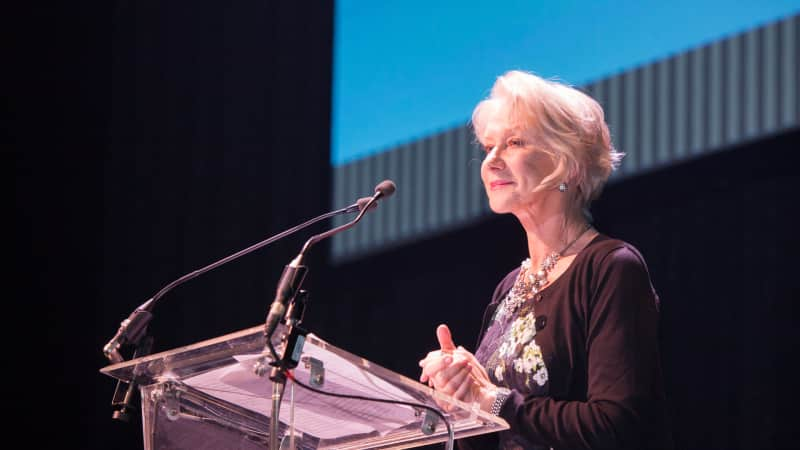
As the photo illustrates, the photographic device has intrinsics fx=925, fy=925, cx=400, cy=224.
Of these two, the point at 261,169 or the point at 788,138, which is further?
the point at 261,169

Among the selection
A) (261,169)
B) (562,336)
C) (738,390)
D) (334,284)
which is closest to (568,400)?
(562,336)

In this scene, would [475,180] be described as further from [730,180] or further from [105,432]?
[105,432]

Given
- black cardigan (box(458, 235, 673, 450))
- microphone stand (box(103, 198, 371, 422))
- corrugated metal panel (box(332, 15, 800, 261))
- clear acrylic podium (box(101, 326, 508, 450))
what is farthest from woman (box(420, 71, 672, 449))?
corrugated metal panel (box(332, 15, 800, 261))

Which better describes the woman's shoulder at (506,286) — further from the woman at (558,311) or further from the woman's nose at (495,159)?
the woman's nose at (495,159)

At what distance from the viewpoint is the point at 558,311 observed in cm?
177

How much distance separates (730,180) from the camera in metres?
3.84

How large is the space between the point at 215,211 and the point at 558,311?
238cm

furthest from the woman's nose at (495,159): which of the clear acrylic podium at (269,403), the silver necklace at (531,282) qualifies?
the clear acrylic podium at (269,403)

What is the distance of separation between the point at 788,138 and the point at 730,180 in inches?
11.2

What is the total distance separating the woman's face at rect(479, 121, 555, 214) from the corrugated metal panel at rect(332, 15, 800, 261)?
190 centimetres

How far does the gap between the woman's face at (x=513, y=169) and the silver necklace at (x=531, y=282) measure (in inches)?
4.7

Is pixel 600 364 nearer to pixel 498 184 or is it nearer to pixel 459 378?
pixel 459 378

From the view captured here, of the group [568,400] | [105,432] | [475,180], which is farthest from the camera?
[475,180]

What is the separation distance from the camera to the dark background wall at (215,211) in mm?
3480
